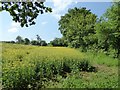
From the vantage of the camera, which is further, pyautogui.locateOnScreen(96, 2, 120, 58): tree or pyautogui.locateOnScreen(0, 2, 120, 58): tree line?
pyautogui.locateOnScreen(96, 2, 120, 58): tree

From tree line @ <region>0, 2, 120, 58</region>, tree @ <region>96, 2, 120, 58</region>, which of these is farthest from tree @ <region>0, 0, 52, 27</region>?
tree @ <region>96, 2, 120, 58</region>

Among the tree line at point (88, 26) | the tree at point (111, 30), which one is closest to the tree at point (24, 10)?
the tree line at point (88, 26)

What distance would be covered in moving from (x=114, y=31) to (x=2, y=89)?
16.4 m

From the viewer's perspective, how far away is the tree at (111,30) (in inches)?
971

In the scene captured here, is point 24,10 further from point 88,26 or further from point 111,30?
point 88,26

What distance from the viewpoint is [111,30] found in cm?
2470

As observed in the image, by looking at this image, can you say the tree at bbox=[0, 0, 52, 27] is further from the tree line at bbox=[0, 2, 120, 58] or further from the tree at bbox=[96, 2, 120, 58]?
the tree at bbox=[96, 2, 120, 58]

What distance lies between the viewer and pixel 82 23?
44219 mm

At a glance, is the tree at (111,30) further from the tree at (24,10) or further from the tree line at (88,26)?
the tree at (24,10)

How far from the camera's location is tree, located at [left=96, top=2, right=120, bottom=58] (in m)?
24.7

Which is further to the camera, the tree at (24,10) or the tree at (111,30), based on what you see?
the tree at (111,30)

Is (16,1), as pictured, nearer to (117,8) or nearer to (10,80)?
(10,80)

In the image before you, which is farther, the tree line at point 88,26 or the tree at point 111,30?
the tree at point 111,30

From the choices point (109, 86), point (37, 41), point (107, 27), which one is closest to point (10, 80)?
point (109, 86)
